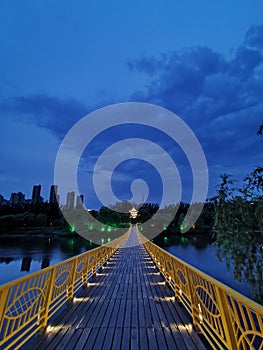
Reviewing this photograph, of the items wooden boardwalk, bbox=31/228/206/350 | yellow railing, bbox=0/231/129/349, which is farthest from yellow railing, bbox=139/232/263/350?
yellow railing, bbox=0/231/129/349

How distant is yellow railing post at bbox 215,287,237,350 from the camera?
1.92 m

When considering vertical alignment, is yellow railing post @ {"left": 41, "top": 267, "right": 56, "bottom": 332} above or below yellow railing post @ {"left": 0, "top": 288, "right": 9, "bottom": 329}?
below

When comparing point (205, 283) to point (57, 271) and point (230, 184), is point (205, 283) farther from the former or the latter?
point (230, 184)

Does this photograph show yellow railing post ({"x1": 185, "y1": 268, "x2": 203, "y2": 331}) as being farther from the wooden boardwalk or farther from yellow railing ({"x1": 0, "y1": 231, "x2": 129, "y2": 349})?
yellow railing ({"x1": 0, "y1": 231, "x2": 129, "y2": 349})

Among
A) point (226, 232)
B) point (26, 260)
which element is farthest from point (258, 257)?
point (26, 260)

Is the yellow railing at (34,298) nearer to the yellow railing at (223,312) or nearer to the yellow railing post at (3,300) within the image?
the yellow railing post at (3,300)

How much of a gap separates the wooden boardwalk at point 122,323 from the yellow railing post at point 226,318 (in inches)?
33.1

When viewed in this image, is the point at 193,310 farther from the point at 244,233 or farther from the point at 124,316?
the point at 244,233

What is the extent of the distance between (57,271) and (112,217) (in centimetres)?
4849

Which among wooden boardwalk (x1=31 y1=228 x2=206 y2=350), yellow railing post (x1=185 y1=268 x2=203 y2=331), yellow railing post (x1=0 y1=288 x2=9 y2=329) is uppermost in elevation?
yellow railing post (x1=0 y1=288 x2=9 y2=329)

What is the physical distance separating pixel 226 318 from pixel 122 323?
6.16 feet

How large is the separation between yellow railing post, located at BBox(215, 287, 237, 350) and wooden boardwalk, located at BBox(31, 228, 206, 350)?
84cm

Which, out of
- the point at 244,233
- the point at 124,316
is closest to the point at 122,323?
the point at 124,316

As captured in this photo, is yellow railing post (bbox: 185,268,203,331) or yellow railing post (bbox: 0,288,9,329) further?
yellow railing post (bbox: 185,268,203,331)
